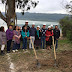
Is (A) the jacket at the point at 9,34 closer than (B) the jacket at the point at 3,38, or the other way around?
(B) the jacket at the point at 3,38

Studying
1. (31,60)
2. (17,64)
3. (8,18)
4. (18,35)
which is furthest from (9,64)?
(8,18)

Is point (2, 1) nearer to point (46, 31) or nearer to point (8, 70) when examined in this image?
point (46, 31)

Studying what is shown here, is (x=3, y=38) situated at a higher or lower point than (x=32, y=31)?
lower

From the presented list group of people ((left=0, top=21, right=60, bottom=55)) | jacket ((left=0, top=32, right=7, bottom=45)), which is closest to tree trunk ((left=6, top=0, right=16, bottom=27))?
group of people ((left=0, top=21, right=60, bottom=55))

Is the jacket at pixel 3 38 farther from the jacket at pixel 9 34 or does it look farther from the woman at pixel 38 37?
the woman at pixel 38 37

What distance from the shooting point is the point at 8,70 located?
4.61m

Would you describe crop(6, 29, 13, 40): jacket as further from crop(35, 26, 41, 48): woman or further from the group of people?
crop(35, 26, 41, 48): woman

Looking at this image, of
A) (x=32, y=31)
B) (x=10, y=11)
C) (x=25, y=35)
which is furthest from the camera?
(x=10, y=11)

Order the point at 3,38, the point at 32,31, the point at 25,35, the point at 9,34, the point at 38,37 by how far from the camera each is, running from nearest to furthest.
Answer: the point at 3,38 → the point at 9,34 → the point at 25,35 → the point at 32,31 → the point at 38,37

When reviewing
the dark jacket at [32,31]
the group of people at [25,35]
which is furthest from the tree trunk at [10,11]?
the dark jacket at [32,31]

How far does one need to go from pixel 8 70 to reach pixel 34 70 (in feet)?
3.29

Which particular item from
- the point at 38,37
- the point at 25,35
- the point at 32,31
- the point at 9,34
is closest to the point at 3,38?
the point at 9,34

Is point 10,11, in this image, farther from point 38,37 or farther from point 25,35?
point 38,37

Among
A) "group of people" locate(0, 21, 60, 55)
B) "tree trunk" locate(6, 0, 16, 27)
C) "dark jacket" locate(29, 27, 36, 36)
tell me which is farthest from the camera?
"tree trunk" locate(6, 0, 16, 27)
